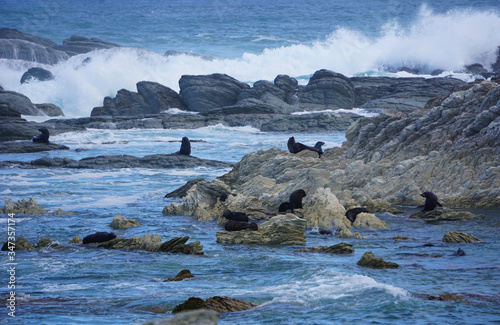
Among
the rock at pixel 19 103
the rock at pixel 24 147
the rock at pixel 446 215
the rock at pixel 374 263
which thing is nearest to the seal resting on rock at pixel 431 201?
the rock at pixel 446 215

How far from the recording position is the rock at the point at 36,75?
6181cm

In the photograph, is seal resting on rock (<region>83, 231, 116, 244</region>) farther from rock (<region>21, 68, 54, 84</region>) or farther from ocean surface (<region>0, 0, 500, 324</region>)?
rock (<region>21, 68, 54, 84</region>)

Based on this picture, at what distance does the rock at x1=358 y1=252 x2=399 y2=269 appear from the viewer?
9.73 m

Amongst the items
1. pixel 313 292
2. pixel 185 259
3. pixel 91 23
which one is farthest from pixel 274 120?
pixel 91 23

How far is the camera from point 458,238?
37.6ft

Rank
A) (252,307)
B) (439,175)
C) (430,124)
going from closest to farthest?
(252,307) < (439,175) < (430,124)

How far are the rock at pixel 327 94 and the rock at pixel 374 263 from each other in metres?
36.3

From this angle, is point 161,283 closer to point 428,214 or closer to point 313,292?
point 313,292

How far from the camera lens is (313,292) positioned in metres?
8.31

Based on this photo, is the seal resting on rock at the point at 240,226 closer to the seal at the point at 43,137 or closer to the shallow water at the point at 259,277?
the shallow water at the point at 259,277

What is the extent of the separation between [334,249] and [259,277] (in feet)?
6.80

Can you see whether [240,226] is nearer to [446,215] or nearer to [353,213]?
[353,213]

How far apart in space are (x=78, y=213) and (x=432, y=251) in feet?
30.4

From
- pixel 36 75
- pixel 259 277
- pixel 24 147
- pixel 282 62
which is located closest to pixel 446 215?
pixel 259 277
